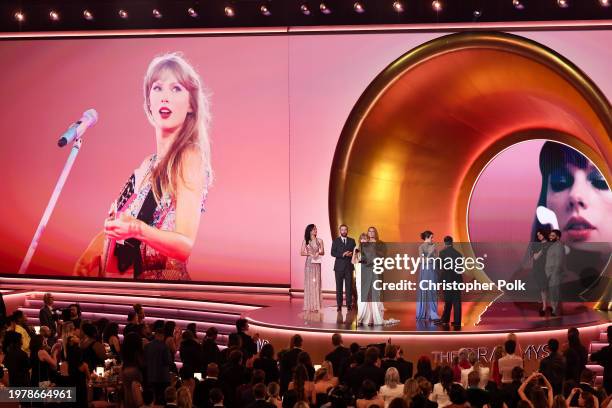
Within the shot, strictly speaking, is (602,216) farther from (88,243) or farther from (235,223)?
(88,243)

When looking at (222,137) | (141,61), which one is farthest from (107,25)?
(222,137)

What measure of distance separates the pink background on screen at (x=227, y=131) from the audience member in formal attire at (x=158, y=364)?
6831 mm

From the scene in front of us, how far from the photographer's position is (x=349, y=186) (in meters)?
15.5

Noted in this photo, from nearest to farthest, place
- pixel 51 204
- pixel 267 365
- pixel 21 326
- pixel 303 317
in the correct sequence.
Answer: pixel 267 365
pixel 21 326
pixel 303 317
pixel 51 204

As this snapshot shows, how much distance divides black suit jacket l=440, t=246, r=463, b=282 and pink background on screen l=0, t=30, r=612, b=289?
357 centimetres

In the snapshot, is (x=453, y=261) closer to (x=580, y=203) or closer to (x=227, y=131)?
(x=580, y=203)

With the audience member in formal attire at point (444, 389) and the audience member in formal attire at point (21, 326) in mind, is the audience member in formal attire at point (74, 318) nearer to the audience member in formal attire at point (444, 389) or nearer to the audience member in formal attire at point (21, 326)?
the audience member in formal attire at point (21, 326)

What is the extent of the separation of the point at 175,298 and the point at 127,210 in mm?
2199

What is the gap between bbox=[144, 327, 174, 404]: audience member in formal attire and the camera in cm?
869

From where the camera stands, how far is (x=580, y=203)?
15.7 metres

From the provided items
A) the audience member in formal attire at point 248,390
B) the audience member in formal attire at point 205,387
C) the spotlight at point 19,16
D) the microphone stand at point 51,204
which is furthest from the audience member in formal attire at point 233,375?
the spotlight at point 19,16

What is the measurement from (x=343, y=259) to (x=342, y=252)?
0.17 m

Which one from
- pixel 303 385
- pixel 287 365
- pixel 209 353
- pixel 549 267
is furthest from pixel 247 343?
pixel 549 267

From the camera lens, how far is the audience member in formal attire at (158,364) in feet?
28.5
